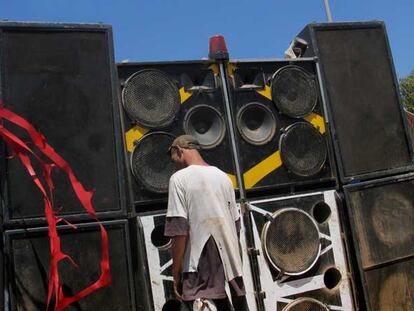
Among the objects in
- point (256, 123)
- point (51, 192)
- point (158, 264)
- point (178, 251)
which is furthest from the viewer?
point (256, 123)

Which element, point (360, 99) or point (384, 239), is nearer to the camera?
point (384, 239)

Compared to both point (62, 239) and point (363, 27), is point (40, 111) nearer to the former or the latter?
point (62, 239)

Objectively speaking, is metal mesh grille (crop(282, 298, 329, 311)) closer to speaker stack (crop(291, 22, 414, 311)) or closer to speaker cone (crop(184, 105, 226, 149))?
speaker stack (crop(291, 22, 414, 311))

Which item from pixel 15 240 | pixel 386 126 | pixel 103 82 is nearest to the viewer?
pixel 15 240

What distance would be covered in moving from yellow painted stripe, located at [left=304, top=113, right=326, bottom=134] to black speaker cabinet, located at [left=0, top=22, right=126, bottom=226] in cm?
126

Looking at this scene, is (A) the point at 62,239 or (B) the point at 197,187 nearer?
(B) the point at 197,187

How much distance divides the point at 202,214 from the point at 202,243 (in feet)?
0.40

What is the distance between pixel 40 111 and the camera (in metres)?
2.66

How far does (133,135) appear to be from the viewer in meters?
2.92

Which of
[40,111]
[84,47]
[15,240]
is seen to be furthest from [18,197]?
[84,47]

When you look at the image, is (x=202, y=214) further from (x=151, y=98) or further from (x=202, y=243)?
(x=151, y=98)

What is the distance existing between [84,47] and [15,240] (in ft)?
3.61

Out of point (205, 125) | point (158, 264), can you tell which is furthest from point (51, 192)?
point (205, 125)

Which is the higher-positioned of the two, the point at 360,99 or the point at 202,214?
the point at 360,99
